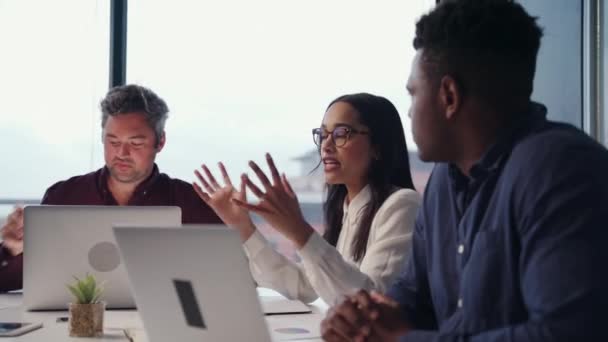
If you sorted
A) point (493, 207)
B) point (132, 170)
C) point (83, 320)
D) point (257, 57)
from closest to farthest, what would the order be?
1. point (493, 207)
2. point (83, 320)
3. point (132, 170)
4. point (257, 57)

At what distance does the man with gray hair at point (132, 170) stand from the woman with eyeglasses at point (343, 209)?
1.70 feet

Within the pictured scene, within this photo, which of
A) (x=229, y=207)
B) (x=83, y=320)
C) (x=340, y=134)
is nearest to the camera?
(x=83, y=320)

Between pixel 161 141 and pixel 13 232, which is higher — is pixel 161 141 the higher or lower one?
the higher one

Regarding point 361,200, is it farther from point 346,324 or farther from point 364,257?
point 346,324

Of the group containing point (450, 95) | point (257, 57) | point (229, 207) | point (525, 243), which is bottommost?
point (229, 207)

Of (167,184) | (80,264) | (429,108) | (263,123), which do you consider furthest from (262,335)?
(263,123)

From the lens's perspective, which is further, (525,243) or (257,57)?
(257,57)

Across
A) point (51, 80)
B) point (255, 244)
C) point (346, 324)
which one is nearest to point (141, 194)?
point (255, 244)

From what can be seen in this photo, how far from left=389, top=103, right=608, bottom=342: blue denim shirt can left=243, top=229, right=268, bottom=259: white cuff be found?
787 millimetres

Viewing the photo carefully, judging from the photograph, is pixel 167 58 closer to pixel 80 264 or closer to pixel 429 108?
pixel 80 264

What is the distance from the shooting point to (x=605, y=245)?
3.32ft

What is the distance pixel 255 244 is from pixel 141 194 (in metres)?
0.73

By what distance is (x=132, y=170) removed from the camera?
8.65ft

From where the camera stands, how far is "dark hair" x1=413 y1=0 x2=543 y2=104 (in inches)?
51.0
